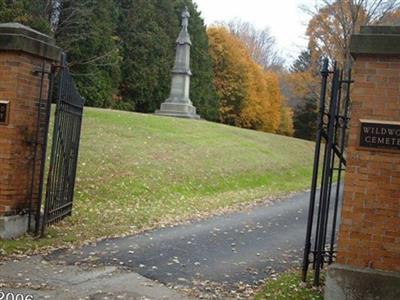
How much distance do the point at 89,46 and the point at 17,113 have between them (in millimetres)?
21662

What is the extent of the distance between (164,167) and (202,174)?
48.0 inches

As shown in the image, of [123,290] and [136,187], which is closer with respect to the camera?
[123,290]

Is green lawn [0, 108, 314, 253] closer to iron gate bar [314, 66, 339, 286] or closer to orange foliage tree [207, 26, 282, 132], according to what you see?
iron gate bar [314, 66, 339, 286]

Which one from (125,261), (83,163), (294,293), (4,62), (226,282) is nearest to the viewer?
(294,293)

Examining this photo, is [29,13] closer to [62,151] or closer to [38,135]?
[62,151]

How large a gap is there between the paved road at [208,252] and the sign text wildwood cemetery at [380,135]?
224 cm

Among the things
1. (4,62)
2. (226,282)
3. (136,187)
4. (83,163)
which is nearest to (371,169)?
(226,282)

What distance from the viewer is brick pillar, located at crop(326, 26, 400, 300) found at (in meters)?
5.24

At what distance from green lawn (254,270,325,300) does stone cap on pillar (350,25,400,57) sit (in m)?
2.66

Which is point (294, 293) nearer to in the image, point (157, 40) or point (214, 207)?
point (214, 207)

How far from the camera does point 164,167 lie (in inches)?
605

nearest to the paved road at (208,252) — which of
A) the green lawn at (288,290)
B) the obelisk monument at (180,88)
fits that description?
the green lawn at (288,290)

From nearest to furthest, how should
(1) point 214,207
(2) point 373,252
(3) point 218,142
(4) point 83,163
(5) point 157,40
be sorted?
(2) point 373,252 < (1) point 214,207 < (4) point 83,163 < (3) point 218,142 < (5) point 157,40

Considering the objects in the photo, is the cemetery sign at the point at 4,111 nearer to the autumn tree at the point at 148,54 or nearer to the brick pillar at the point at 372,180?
the brick pillar at the point at 372,180
